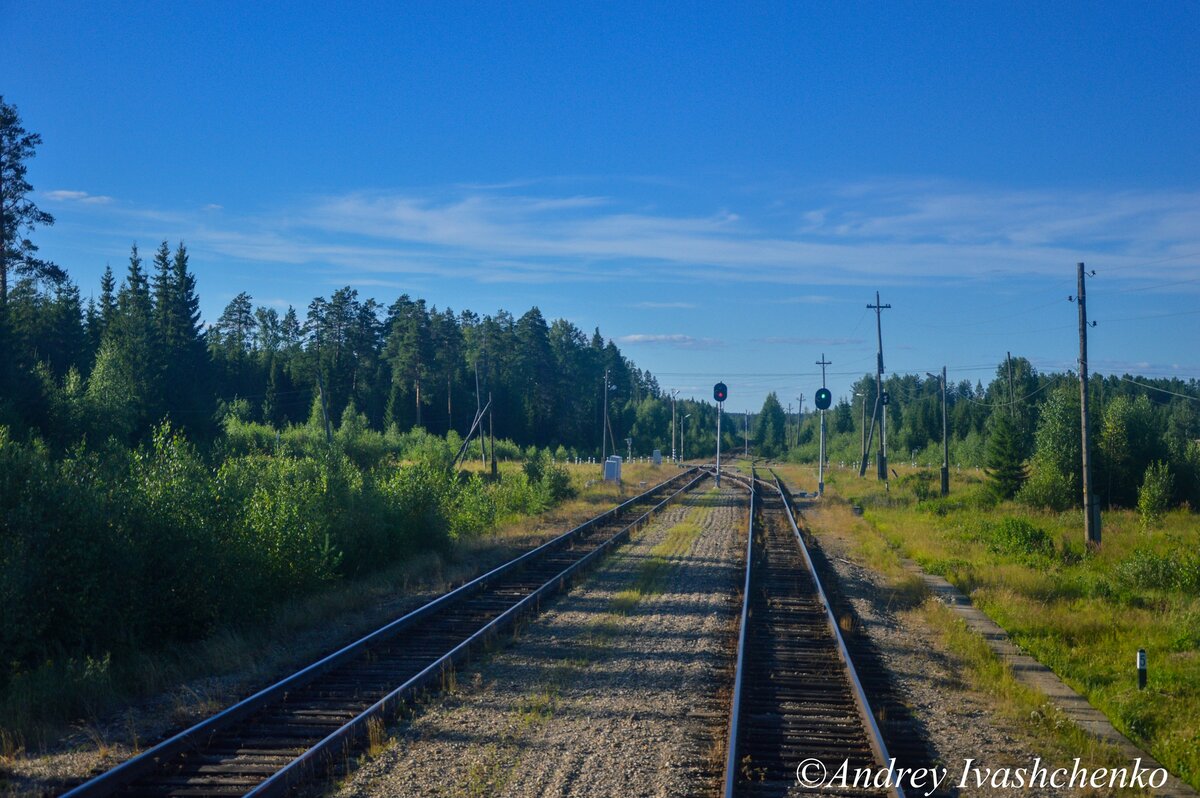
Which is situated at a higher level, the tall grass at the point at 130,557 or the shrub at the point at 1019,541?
the tall grass at the point at 130,557

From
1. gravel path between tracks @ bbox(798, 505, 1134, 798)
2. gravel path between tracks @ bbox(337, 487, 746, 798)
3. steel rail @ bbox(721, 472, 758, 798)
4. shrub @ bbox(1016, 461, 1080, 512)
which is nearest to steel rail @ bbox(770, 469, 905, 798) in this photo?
gravel path between tracks @ bbox(798, 505, 1134, 798)

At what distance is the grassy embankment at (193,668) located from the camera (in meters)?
8.30

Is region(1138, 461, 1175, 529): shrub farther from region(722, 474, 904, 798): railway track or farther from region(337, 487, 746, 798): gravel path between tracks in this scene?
region(337, 487, 746, 798): gravel path between tracks

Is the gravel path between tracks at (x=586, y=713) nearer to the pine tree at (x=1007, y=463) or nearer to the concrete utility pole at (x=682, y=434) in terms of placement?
the pine tree at (x=1007, y=463)

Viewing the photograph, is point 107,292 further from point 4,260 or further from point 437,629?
point 437,629

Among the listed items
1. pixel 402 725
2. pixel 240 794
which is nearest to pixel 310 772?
pixel 240 794

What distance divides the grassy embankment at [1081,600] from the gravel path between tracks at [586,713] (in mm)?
3278

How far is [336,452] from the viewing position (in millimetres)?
21219

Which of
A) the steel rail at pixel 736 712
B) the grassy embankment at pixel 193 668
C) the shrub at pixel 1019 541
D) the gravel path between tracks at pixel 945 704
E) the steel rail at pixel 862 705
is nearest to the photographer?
the steel rail at pixel 736 712

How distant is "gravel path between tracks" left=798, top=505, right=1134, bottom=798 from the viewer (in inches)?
302

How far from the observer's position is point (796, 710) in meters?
8.91

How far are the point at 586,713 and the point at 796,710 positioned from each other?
2.02 meters

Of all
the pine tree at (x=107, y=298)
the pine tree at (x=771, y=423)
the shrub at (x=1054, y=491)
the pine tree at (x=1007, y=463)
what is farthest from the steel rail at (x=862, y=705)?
the pine tree at (x=771, y=423)

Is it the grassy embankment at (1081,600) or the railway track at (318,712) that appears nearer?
the railway track at (318,712)
